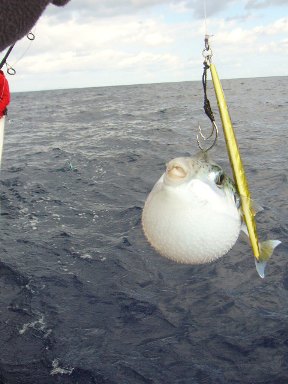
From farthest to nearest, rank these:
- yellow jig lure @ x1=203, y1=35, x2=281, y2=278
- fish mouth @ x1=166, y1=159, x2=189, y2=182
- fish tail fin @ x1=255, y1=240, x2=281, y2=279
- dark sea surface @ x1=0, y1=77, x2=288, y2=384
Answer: dark sea surface @ x1=0, y1=77, x2=288, y2=384, fish tail fin @ x1=255, y1=240, x2=281, y2=279, yellow jig lure @ x1=203, y1=35, x2=281, y2=278, fish mouth @ x1=166, y1=159, x2=189, y2=182

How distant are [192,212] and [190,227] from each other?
0.31 ft

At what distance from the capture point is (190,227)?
2107 millimetres

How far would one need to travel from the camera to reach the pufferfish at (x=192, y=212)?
2.03 m

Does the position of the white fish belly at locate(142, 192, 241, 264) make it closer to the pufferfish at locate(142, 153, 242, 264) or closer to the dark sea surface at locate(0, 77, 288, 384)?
the pufferfish at locate(142, 153, 242, 264)

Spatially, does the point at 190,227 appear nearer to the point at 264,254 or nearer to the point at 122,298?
the point at 264,254

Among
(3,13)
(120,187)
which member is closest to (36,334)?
(3,13)

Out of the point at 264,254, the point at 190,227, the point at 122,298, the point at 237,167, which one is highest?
the point at 237,167

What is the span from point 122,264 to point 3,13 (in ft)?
17.8

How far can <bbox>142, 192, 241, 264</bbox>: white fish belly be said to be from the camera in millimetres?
2076

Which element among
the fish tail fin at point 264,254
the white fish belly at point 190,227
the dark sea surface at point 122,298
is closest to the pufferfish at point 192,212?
the white fish belly at point 190,227

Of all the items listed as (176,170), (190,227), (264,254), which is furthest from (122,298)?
(176,170)

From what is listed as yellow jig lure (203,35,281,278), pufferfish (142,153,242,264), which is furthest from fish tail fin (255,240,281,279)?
pufferfish (142,153,242,264)

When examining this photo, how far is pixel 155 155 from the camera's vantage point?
13695mm

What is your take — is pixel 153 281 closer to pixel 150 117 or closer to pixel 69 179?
pixel 69 179
